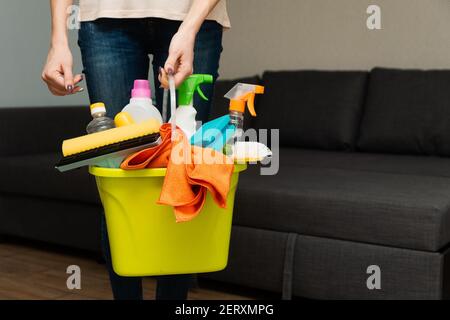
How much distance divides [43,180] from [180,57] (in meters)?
1.53

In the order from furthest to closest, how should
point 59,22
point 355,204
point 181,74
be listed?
point 355,204 < point 59,22 < point 181,74

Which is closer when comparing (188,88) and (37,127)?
(188,88)

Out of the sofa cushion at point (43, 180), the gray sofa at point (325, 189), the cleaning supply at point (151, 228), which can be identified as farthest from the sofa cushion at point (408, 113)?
the cleaning supply at point (151, 228)

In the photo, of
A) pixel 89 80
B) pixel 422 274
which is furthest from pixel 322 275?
pixel 89 80

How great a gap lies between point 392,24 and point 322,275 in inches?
54.5

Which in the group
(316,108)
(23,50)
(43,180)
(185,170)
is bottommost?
(43,180)

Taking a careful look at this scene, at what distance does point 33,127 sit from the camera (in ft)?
8.80

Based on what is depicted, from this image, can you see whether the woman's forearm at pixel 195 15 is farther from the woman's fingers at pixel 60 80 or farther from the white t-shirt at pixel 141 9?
the woman's fingers at pixel 60 80

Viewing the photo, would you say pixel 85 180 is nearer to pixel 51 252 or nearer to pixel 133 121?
pixel 51 252

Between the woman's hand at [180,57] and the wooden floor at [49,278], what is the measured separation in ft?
3.53

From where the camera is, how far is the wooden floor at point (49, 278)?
1.98 meters

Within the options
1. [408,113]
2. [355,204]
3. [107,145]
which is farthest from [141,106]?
[408,113]

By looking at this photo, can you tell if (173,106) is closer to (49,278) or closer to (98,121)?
(98,121)

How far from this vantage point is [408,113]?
7.82 feet
